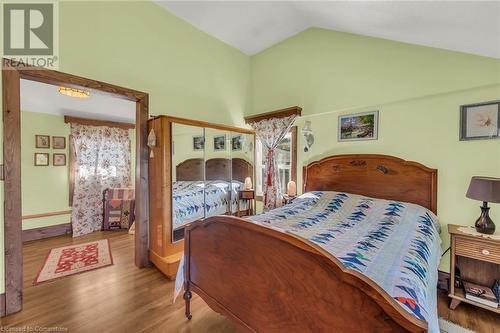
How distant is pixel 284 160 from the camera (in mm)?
3549

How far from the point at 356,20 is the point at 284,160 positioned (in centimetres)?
199

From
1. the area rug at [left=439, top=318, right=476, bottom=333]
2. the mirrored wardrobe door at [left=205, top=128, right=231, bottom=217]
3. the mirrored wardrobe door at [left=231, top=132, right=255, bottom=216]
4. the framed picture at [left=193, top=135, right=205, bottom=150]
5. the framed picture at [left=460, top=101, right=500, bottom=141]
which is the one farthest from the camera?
the mirrored wardrobe door at [left=231, top=132, right=255, bottom=216]

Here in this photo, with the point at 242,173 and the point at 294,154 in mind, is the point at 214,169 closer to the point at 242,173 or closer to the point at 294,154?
the point at 242,173

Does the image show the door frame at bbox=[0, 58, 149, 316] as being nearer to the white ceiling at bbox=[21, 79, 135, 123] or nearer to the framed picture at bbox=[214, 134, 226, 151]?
the white ceiling at bbox=[21, 79, 135, 123]

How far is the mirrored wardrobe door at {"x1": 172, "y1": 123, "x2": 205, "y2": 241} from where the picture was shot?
103 inches

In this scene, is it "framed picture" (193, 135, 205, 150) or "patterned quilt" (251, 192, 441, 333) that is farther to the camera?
"framed picture" (193, 135, 205, 150)

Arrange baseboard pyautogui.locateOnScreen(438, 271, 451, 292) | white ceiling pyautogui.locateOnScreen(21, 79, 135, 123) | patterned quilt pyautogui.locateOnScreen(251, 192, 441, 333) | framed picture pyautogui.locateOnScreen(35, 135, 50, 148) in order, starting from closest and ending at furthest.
→ patterned quilt pyautogui.locateOnScreen(251, 192, 441, 333) → baseboard pyautogui.locateOnScreen(438, 271, 451, 292) → white ceiling pyautogui.locateOnScreen(21, 79, 135, 123) → framed picture pyautogui.locateOnScreen(35, 135, 50, 148)

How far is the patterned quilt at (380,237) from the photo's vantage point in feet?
3.54

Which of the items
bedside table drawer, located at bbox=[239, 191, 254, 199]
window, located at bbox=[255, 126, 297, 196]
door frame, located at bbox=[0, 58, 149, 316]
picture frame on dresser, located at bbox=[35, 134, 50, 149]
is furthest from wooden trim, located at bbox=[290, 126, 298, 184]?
picture frame on dresser, located at bbox=[35, 134, 50, 149]

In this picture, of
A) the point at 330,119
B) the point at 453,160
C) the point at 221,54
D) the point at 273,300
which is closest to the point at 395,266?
the point at 273,300

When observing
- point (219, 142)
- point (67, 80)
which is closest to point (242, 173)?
point (219, 142)

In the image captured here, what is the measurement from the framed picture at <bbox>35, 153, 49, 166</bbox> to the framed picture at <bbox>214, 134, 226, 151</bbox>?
10.2 ft

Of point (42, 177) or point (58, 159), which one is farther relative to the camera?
point (58, 159)

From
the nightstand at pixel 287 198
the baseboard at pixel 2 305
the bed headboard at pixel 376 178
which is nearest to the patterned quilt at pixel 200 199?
the nightstand at pixel 287 198
